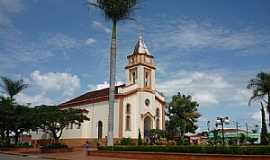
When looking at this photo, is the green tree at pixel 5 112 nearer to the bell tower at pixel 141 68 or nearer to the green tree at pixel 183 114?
the bell tower at pixel 141 68

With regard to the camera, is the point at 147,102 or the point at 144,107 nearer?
the point at 144,107

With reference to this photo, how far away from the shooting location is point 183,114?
6600 centimetres

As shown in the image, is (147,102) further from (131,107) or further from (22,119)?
(22,119)

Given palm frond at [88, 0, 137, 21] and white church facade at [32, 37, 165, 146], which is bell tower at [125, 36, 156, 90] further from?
palm frond at [88, 0, 137, 21]

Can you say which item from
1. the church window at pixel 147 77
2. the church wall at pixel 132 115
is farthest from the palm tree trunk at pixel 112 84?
the church window at pixel 147 77

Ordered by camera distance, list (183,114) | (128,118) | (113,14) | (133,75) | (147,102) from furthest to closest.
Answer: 1. (183,114)
2. (133,75)
3. (147,102)
4. (128,118)
5. (113,14)

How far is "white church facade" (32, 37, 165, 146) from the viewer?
56.9m

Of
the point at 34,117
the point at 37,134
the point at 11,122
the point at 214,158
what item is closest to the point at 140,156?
the point at 214,158

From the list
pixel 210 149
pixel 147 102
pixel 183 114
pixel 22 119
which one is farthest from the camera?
pixel 183 114

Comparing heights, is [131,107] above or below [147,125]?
above

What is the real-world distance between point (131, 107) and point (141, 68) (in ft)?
20.0

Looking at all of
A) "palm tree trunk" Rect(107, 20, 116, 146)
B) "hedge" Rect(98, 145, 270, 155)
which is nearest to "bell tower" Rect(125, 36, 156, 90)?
"palm tree trunk" Rect(107, 20, 116, 146)

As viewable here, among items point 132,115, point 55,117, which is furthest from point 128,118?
point 55,117

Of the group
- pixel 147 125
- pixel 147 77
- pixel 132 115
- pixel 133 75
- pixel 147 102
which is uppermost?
pixel 133 75
